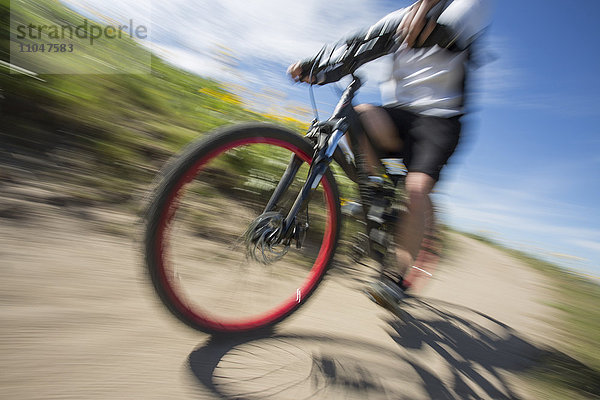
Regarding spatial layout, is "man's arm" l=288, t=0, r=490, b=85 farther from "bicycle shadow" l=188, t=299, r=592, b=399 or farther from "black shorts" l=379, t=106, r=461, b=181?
"bicycle shadow" l=188, t=299, r=592, b=399

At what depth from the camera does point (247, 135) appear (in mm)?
1268

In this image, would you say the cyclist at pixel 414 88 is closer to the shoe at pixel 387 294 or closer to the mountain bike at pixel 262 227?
the shoe at pixel 387 294

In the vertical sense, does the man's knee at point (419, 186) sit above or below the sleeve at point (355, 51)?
below

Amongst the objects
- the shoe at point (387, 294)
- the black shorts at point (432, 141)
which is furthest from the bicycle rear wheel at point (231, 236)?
the black shorts at point (432, 141)

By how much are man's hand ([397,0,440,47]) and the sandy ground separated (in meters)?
1.44

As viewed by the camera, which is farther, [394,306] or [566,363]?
[566,363]

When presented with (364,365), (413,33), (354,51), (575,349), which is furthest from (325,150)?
(575,349)

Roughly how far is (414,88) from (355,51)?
40 centimetres

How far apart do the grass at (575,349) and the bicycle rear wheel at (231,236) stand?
1.35 meters

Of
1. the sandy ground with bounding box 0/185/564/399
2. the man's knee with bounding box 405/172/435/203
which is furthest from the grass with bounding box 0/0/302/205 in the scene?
the man's knee with bounding box 405/172/435/203

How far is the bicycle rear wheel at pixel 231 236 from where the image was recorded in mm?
1169

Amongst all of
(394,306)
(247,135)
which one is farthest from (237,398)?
(247,135)

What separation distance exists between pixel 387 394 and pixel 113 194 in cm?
194

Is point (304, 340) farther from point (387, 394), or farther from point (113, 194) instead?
point (113, 194)
